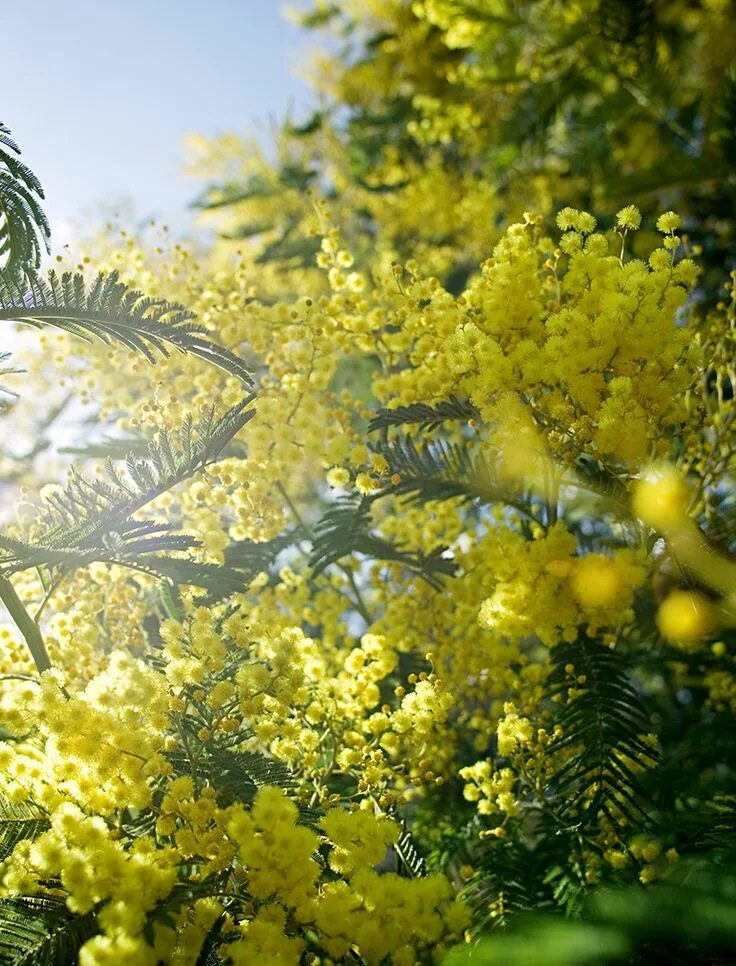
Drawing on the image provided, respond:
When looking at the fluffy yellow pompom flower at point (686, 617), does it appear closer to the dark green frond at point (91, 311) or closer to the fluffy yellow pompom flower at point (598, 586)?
the fluffy yellow pompom flower at point (598, 586)

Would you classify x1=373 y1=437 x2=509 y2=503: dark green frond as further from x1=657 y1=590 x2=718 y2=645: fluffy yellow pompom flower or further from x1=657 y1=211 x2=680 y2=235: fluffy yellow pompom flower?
x1=657 y1=211 x2=680 y2=235: fluffy yellow pompom flower

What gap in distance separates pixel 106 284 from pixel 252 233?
14.5 feet

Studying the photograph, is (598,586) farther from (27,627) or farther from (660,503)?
(27,627)

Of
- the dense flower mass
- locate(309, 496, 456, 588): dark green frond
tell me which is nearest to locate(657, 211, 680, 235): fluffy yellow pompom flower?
the dense flower mass

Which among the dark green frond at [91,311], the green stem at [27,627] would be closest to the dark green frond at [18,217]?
the dark green frond at [91,311]

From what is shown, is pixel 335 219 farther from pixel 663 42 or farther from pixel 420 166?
pixel 663 42

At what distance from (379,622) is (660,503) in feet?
3.39

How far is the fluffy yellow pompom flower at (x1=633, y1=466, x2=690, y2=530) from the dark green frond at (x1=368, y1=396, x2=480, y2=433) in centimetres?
49

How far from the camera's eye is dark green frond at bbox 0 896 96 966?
1.31 meters

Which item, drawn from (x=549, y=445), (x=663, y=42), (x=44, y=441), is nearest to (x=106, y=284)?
(x=549, y=445)

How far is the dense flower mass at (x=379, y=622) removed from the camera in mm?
1383

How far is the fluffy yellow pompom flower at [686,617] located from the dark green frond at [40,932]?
162 cm

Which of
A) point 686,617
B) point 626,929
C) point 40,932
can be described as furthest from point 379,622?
point 626,929

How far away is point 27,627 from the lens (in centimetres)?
182
